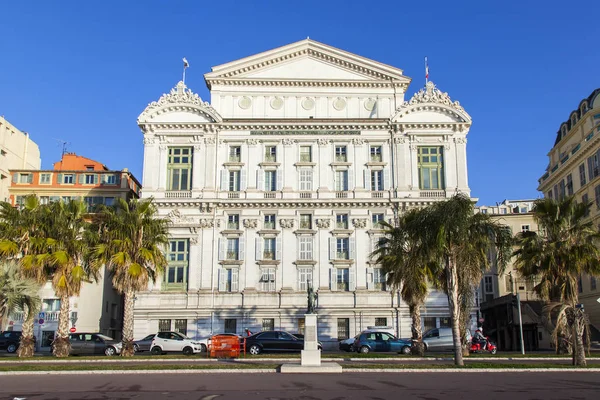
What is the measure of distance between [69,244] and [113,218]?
316 cm

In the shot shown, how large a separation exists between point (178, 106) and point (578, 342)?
38.7 m

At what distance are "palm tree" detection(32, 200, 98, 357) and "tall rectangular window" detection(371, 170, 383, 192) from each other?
25882mm

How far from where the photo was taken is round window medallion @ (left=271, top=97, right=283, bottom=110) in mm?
55250

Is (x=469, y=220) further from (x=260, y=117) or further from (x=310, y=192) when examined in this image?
(x=260, y=117)

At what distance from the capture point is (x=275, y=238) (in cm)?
5206

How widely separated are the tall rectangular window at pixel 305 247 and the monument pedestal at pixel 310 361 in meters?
21.0

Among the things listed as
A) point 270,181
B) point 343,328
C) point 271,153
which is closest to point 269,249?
point 270,181

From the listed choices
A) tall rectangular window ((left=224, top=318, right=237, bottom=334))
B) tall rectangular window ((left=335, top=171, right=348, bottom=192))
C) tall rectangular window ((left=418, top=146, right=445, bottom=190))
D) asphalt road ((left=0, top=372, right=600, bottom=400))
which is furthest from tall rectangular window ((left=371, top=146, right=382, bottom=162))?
asphalt road ((left=0, top=372, right=600, bottom=400))

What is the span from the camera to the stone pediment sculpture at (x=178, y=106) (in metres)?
53.5

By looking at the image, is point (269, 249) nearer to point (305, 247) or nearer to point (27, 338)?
point (305, 247)

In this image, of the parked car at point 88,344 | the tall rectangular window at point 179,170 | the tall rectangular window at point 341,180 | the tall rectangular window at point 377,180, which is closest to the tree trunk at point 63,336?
the parked car at point 88,344

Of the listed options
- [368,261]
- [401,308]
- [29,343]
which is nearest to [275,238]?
[368,261]

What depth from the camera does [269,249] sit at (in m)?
52.0

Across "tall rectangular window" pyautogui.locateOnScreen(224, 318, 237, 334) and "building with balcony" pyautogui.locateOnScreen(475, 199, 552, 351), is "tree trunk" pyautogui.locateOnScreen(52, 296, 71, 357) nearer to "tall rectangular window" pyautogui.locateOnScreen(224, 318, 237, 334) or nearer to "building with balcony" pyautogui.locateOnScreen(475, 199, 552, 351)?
"tall rectangular window" pyautogui.locateOnScreen(224, 318, 237, 334)
